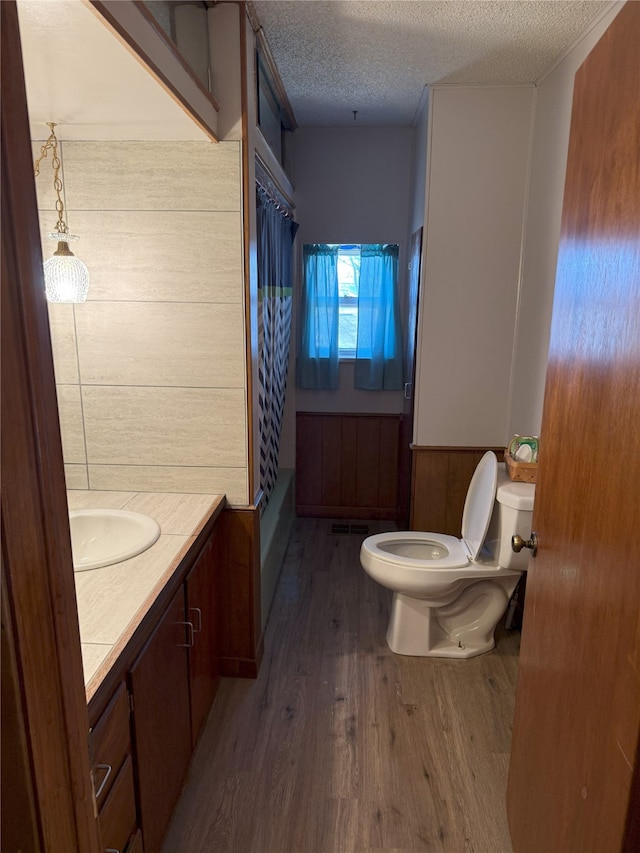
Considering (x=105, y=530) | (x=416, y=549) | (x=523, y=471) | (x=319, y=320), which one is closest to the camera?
(x=105, y=530)

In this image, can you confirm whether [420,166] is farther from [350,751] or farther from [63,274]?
[350,751]

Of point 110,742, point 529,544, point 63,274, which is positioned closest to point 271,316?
point 63,274

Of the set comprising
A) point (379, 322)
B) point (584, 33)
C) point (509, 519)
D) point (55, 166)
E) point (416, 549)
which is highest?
point (584, 33)

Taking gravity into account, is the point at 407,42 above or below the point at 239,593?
above

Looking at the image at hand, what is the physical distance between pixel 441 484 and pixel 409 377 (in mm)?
632

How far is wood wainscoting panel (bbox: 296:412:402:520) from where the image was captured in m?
3.82

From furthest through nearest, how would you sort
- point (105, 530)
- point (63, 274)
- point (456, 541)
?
point (456, 541)
point (105, 530)
point (63, 274)

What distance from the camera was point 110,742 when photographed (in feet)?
4.01

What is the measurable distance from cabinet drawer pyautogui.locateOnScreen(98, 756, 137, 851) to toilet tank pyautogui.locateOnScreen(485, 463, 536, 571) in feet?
4.91

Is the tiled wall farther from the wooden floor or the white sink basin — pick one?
the wooden floor

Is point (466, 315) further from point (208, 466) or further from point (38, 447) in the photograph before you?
point (38, 447)

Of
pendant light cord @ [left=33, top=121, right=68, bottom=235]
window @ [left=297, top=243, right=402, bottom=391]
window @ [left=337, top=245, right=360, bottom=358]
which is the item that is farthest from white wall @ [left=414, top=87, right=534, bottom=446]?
pendant light cord @ [left=33, top=121, right=68, bottom=235]

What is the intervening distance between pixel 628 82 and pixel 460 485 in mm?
2288

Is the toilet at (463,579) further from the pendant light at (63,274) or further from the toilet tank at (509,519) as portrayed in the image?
the pendant light at (63,274)
